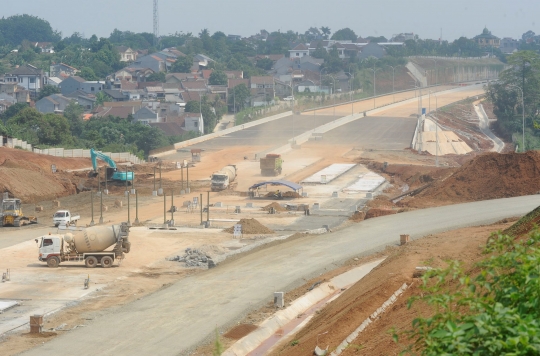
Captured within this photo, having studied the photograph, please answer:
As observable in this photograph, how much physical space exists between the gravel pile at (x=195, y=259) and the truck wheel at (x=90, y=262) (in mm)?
3340

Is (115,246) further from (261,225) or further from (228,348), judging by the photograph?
(228,348)

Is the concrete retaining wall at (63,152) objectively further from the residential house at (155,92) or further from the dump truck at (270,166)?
the residential house at (155,92)

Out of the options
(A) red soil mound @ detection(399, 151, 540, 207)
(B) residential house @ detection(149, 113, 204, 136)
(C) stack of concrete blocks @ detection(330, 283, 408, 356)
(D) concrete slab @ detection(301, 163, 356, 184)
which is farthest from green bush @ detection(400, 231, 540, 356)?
(B) residential house @ detection(149, 113, 204, 136)

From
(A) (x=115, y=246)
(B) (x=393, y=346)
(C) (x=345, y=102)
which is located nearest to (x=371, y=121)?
(C) (x=345, y=102)

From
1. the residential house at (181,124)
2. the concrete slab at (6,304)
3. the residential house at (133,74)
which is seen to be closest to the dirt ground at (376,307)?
the concrete slab at (6,304)

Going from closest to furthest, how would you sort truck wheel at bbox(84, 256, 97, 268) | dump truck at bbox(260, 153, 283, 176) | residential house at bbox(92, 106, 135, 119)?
truck wheel at bbox(84, 256, 97, 268)
dump truck at bbox(260, 153, 283, 176)
residential house at bbox(92, 106, 135, 119)

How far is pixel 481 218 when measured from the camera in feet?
136

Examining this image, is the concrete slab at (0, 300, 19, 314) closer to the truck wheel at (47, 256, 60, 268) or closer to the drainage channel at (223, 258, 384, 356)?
the truck wheel at (47, 256, 60, 268)

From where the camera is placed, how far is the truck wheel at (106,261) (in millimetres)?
35594

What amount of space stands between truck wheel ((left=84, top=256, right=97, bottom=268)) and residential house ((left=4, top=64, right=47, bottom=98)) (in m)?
159

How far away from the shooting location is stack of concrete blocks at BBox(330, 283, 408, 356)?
1769 cm

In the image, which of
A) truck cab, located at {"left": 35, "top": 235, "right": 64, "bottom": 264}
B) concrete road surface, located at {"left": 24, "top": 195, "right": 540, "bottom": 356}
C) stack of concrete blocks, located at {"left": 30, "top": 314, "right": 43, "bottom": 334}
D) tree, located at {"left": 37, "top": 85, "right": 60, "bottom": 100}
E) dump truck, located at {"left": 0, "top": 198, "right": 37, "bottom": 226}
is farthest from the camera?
tree, located at {"left": 37, "top": 85, "right": 60, "bottom": 100}

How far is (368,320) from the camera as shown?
2006 centimetres

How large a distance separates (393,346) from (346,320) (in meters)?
4.61
